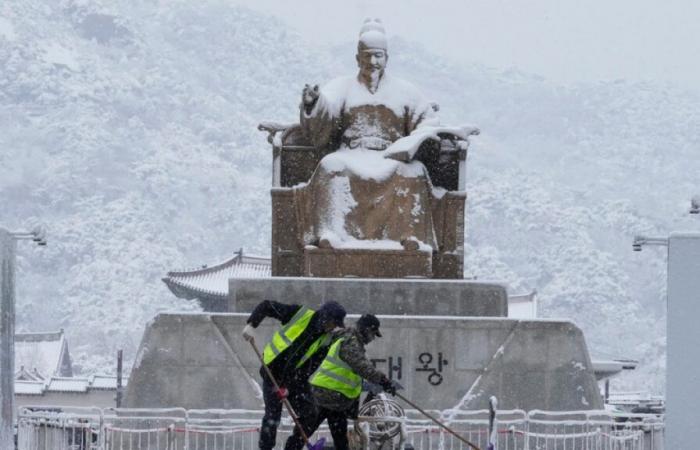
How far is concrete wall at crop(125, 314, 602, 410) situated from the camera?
10461mm

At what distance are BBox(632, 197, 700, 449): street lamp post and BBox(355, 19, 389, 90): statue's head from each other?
19.4ft

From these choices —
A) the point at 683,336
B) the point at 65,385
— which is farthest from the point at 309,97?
the point at 65,385

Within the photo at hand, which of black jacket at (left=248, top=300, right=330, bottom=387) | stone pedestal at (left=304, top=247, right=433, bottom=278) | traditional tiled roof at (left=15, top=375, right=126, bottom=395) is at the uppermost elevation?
stone pedestal at (left=304, top=247, right=433, bottom=278)

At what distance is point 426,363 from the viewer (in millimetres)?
10500

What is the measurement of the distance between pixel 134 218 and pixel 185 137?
38.8 ft

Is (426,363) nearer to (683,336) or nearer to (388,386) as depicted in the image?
(388,386)

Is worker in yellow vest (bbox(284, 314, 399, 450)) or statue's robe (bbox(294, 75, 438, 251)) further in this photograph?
statue's robe (bbox(294, 75, 438, 251))

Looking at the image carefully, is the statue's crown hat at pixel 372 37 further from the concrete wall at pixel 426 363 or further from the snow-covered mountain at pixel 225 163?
the snow-covered mountain at pixel 225 163

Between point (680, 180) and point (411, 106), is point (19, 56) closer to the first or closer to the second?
point (680, 180)

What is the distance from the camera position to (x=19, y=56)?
403ft

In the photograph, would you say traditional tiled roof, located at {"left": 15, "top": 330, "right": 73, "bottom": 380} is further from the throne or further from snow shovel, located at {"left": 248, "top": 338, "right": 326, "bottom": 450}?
snow shovel, located at {"left": 248, "top": 338, "right": 326, "bottom": 450}

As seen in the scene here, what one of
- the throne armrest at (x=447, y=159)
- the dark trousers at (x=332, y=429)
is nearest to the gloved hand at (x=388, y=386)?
the dark trousers at (x=332, y=429)

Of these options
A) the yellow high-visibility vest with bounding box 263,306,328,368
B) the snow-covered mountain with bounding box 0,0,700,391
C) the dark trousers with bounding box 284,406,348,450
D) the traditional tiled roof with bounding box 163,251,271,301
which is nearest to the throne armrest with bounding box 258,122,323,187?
the yellow high-visibility vest with bounding box 263,306,328,368

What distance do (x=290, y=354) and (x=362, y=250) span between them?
9.00 feet
